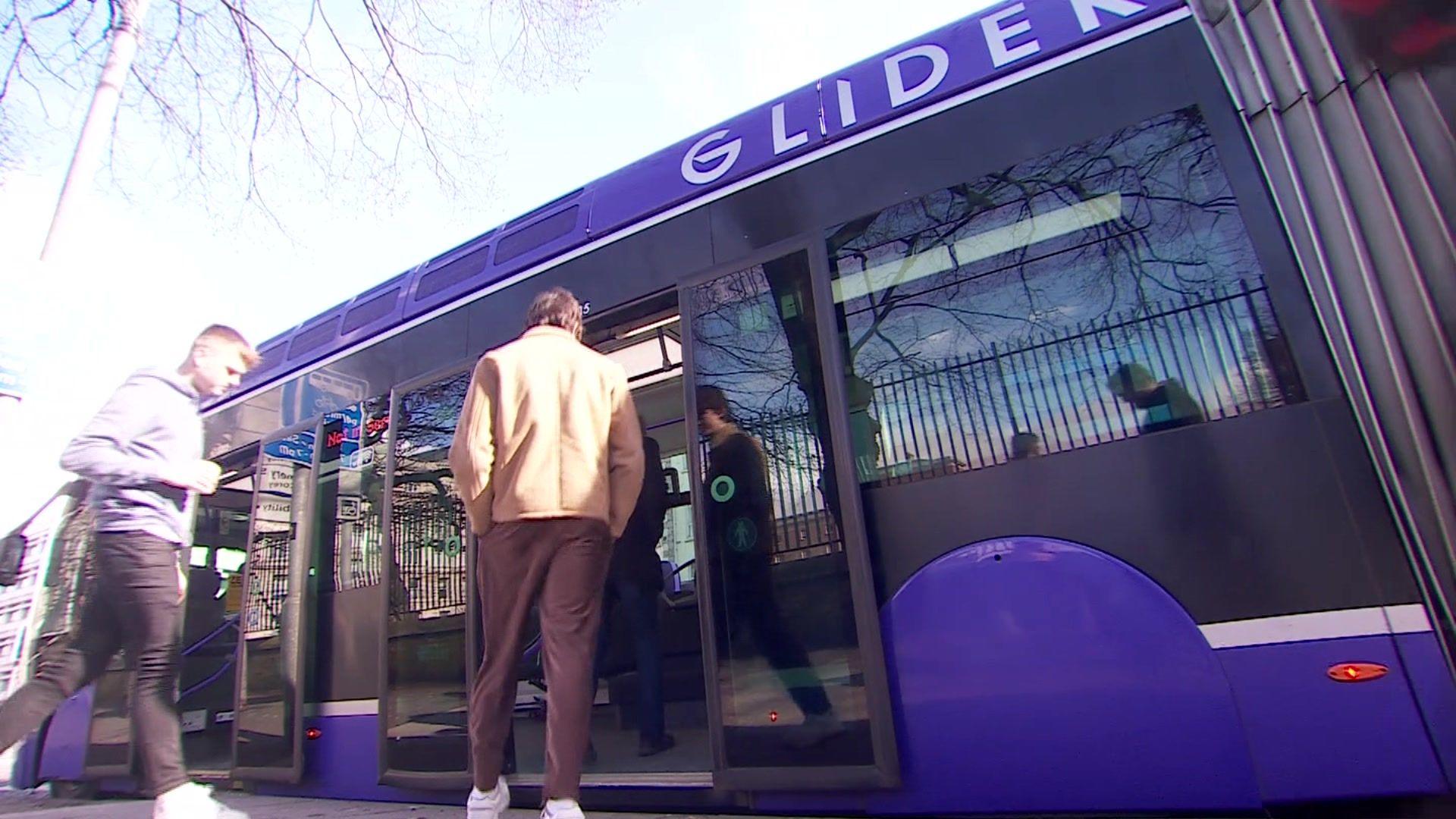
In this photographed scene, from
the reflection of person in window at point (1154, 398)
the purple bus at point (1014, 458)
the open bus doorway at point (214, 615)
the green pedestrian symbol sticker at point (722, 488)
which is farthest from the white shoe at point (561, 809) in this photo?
the open bus doorway at point (214, 615)

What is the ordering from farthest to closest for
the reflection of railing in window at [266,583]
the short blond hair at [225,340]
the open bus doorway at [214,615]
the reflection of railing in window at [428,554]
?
1. the open bus doorway at [214,615]
2. the reflection of railing in window at [266,583]
3. the reflection of railing in window at [428,554]
4. the short blond hair at [225,340]

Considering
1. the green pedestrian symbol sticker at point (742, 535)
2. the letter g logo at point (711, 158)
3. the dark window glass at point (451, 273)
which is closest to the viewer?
the green pedestrian symbol sticker at point (742, 535)

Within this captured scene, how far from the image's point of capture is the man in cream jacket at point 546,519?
6.95 ft

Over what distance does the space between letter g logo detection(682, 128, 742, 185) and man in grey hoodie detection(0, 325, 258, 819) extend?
206 cm

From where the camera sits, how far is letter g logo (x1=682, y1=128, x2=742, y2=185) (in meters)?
2.83

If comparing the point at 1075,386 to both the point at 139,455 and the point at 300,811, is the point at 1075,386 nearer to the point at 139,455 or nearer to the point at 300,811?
the point at 139,455

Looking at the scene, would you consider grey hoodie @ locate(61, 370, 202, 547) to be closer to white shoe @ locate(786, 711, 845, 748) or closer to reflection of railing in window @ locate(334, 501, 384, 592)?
reflection of railing in window @ locate(334, 501, 384, 592)

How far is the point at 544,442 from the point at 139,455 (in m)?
1.44

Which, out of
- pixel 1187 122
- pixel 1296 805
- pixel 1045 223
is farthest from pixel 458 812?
pixel 1187 122

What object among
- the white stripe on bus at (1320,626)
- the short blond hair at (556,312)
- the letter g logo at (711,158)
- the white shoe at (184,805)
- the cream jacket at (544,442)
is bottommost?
the white shoe at (184,805)

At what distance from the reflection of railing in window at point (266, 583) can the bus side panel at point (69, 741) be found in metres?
1.61

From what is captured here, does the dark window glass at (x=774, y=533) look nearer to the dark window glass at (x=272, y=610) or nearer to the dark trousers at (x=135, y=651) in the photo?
the dark trousers at (x=135, y=651)

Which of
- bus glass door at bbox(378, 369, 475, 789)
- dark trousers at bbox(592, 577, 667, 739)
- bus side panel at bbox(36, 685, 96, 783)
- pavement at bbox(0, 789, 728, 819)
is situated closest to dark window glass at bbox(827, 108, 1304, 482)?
→ pavement at bbox(0, 789, 728, 819)

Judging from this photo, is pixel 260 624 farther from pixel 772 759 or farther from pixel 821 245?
pixel 821 245
